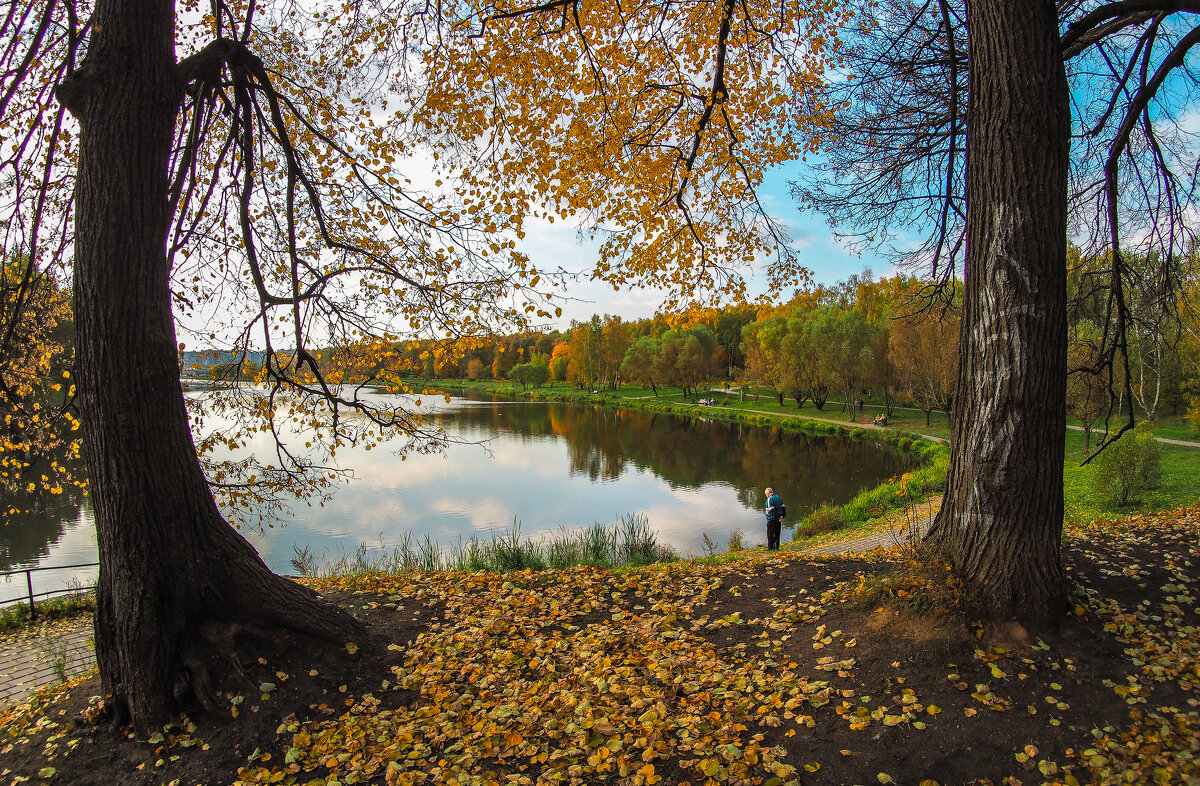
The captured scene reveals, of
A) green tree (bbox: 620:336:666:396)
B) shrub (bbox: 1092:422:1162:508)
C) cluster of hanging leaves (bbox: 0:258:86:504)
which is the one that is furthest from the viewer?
green tree (bbox: 620:336:666:396)

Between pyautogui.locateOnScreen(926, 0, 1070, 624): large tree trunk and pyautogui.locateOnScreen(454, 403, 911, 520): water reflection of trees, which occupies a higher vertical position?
pyautogui.locateOnScreen(926, 0, 1070, 624): large tree trunk

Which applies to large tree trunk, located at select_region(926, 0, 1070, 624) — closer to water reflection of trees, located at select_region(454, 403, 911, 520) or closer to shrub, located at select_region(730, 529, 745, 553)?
shrub, located at select_region(730, 529, 745, 553)

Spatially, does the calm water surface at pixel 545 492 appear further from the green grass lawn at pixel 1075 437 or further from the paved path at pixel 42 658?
the green grass lawn at pixel 1075 437

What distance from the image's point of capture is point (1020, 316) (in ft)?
10.7

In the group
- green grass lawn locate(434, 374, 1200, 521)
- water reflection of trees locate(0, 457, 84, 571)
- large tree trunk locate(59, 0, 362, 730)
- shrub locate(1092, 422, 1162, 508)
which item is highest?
large tree trunk locate(59, 0, 362, 730)

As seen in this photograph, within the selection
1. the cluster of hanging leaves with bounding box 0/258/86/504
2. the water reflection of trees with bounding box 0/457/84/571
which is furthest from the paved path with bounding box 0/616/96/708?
the water reflection of trees with bounding box 0/457/84/571

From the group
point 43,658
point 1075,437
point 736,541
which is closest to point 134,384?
point 43,658

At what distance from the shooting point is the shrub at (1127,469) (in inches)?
421

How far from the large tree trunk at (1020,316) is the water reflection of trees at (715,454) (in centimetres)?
1380

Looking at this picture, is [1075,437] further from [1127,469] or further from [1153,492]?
[1127,469]

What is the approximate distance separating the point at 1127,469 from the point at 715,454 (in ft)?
54.1

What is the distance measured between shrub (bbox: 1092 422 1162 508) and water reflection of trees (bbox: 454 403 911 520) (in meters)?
6.79

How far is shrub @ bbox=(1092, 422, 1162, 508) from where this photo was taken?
10688 mm

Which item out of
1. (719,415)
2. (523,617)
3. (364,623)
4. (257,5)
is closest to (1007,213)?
(523,617)
